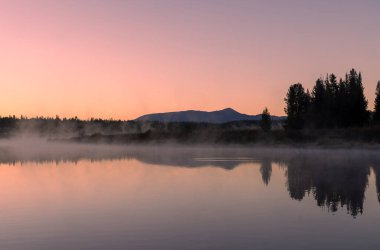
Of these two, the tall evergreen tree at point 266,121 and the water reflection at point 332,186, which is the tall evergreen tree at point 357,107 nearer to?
the tall evergreen tree at point 266,121

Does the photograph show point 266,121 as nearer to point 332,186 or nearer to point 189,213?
point 332,186

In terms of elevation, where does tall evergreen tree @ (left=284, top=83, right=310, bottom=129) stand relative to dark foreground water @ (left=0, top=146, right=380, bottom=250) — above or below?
above

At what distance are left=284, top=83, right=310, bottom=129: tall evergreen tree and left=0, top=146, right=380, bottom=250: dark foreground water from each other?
90908 mm

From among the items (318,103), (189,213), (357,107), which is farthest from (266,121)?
(189,213)

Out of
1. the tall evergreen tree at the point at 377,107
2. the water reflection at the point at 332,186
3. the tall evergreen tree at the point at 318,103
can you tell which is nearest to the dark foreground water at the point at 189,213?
the water reflection at the point at 332,186

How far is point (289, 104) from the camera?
13100 cm

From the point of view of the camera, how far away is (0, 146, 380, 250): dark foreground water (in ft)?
51.8

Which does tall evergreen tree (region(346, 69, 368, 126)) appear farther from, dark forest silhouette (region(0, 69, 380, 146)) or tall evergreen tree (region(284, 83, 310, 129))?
tall evergreen tree (region(284, 83, 310, 129))

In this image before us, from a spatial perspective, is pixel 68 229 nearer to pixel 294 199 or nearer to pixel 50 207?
pixel 50 207

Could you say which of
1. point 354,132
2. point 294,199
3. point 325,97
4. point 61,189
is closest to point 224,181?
point 294,199

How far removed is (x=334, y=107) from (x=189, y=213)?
104 m

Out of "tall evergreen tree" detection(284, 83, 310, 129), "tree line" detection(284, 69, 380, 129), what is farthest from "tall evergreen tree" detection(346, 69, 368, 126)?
"tall evergreen tree" detection(284, 83, 310, 129)

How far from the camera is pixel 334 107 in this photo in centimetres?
11750

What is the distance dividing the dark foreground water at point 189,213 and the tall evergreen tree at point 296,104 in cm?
9091
